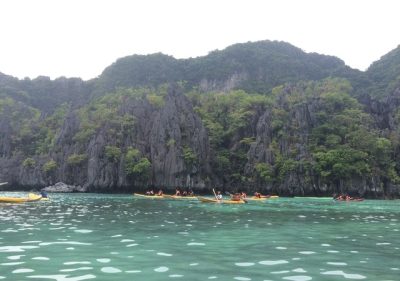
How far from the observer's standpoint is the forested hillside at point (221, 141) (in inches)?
2884

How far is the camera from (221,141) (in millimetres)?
89438

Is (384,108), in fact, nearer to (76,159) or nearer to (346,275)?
(76,159)

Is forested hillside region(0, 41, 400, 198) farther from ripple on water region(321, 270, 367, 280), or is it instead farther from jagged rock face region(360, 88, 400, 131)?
ripple on water region(321, 270, 367, 280)

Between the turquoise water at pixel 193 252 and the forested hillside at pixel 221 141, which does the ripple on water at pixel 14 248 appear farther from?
the forested hillside at pixel 221 141

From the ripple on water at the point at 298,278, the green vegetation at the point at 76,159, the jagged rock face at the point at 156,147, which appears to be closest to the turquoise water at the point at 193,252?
the ripple on water at the point at 298,278

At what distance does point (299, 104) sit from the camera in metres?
85.1

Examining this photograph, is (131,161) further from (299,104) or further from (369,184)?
(369,184)

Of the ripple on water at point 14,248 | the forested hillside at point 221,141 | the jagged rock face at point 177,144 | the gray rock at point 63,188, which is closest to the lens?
the ripple on water at point 14,248

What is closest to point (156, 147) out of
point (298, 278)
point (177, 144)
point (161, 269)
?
point (177, 144)

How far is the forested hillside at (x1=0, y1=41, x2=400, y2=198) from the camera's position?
7325 cm

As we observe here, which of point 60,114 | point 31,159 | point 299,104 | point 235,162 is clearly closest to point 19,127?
point 60,114

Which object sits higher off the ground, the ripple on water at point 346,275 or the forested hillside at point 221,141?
the forested hillside at point 221,141

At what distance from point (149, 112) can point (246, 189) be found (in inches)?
1010

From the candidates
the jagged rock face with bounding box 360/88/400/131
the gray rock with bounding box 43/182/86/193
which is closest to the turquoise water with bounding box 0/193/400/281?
the gray rock with bounding box 43/182/86/193
